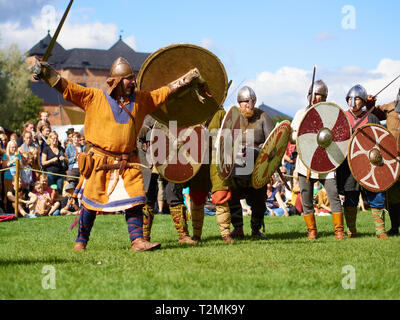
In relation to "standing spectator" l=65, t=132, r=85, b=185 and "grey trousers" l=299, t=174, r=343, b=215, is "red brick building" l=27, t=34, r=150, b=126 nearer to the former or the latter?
"standing spectator" l=65, t=132, r=85, b=185

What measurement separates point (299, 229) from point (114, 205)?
3871mm

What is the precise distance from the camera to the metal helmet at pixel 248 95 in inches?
290

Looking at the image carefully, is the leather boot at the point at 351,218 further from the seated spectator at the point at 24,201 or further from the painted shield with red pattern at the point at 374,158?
the seated spectator at the point at 24,201

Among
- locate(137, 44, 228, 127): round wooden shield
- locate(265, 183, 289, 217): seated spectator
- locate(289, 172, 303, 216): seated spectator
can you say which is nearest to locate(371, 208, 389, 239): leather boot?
locate(137, 44, 228, 127): round wooden shield

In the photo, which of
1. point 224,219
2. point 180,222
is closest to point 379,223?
point 224,219

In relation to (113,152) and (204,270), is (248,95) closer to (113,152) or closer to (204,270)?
(113,152)

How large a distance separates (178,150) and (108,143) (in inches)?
47.8

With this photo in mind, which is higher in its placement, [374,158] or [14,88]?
[14,88]

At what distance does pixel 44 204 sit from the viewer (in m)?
11.5

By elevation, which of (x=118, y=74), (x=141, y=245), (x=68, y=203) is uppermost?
(x=118, y=74)

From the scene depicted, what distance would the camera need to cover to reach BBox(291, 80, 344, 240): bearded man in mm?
7234

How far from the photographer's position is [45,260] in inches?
198

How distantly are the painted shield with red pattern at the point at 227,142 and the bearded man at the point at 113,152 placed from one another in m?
1.02

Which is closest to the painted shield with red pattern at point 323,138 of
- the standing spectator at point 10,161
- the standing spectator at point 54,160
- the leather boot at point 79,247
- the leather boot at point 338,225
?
the leather boot at point 338,225
